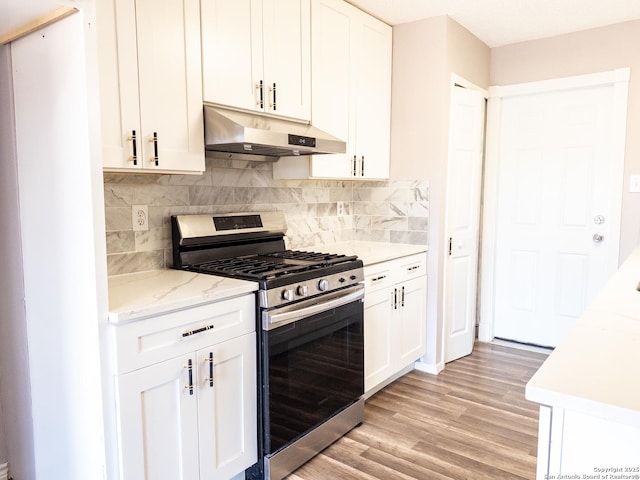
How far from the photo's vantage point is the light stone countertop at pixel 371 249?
9.26 ft

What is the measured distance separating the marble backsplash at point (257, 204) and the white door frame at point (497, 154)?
95 centimetres

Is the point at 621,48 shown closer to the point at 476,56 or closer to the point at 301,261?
the point at 476,56

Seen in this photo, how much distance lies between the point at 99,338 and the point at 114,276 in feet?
2.19

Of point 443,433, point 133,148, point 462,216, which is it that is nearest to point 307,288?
point 133,148

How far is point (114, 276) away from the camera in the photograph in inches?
82.0

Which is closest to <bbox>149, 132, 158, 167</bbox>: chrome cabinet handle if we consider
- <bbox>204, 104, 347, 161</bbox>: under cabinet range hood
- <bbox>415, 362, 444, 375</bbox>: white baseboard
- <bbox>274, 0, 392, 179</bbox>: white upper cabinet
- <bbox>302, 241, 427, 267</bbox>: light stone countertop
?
<bbox>204, 104, 347, 161</bbox>: under cabinet range hood

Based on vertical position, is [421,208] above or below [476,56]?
below

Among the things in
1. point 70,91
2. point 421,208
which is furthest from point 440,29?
point 70,91

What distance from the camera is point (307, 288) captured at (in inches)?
83.7

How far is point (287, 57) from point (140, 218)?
1.11 metres

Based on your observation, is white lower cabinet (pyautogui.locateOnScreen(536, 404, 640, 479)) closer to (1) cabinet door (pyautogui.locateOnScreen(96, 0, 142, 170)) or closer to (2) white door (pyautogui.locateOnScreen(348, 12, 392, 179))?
(1) cabinet door (pyautogui.locateOnScreen(96, 0, 142, 170))

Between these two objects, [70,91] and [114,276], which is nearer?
[70,91]

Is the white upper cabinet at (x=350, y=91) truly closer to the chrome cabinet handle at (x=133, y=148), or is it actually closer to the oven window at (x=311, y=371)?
the oven window at (x=311, y=371)

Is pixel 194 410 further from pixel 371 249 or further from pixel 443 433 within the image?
pixel 371 249
